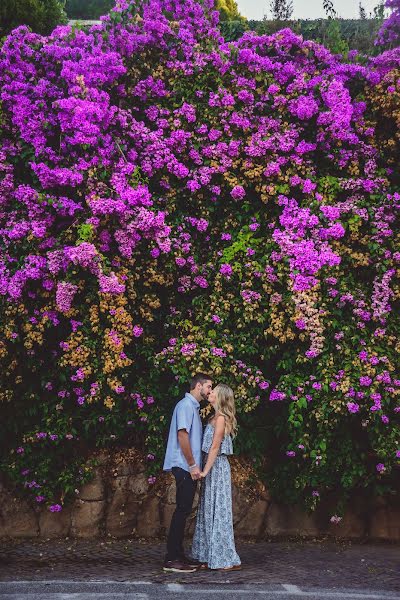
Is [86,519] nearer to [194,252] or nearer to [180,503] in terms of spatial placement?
[180,503]

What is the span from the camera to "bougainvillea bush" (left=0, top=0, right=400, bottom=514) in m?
8.10

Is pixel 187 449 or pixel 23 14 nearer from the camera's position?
pixel 187 449

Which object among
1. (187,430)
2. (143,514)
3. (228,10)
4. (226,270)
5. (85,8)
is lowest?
(143,514)

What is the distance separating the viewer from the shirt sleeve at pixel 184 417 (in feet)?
22.0

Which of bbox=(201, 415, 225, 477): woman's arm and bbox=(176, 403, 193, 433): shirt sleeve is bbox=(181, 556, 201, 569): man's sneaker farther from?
bbox=(176, 403, 193, 433): shirt sleeve

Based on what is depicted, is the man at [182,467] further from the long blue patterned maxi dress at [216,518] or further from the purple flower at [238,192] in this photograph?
the purple flower at [238,192]

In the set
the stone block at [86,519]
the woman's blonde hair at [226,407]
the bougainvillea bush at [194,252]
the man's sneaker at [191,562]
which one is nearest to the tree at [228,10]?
the bougainvillea bush at [194,252]

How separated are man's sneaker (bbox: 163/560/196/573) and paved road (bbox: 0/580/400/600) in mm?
370

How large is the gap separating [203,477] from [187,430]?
474mm

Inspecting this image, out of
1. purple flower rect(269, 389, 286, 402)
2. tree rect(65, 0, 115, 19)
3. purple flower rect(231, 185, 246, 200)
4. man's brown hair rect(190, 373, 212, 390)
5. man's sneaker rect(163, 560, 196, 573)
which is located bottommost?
man's sneaker rect(163, 560, 196, 573)

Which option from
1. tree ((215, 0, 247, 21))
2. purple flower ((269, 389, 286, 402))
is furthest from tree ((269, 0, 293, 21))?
purple flower ((269, 389, 286, 402))

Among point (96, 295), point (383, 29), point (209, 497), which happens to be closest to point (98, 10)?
point (383, 29)

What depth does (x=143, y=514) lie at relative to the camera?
862 cm

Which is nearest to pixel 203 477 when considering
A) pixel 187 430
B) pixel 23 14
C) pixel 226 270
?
pixel 187 430
